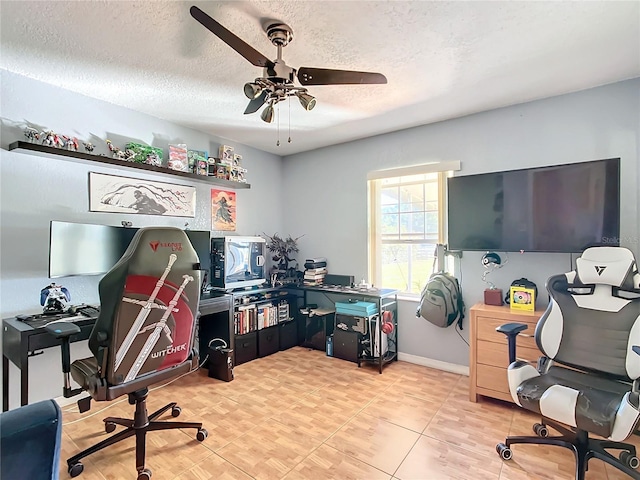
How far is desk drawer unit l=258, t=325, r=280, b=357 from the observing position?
352 centimetres

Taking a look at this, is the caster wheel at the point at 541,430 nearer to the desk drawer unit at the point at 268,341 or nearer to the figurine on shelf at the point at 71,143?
the desk drawer unit at the point at 268,341

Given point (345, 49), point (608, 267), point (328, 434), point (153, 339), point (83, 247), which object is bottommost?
point (328, 434)

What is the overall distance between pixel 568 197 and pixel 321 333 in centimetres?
274

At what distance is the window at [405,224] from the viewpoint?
3.29 metres

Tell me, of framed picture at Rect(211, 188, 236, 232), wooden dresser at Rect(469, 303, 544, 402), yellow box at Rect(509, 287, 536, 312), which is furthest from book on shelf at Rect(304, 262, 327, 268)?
yellow box at Rect(509, 287, 536, 312)

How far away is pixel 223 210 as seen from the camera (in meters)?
3.67

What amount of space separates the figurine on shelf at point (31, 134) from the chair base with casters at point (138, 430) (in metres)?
1.92

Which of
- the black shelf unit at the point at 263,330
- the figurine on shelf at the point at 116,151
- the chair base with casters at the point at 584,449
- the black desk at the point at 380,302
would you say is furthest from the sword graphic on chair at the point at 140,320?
the chair base with casters at the point at 584,449

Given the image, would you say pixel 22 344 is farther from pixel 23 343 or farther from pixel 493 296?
pixel 493 296

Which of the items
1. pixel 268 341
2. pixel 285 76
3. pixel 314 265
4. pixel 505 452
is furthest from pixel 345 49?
pixel 268 341

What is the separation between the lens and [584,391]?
66.6 inches

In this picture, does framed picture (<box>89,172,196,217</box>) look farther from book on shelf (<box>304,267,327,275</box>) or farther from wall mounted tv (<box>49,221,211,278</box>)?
book on shelf (<box>304,267,327,275</box>)

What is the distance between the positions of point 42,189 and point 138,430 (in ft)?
6.18

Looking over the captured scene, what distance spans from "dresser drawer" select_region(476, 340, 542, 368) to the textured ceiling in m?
2.00
